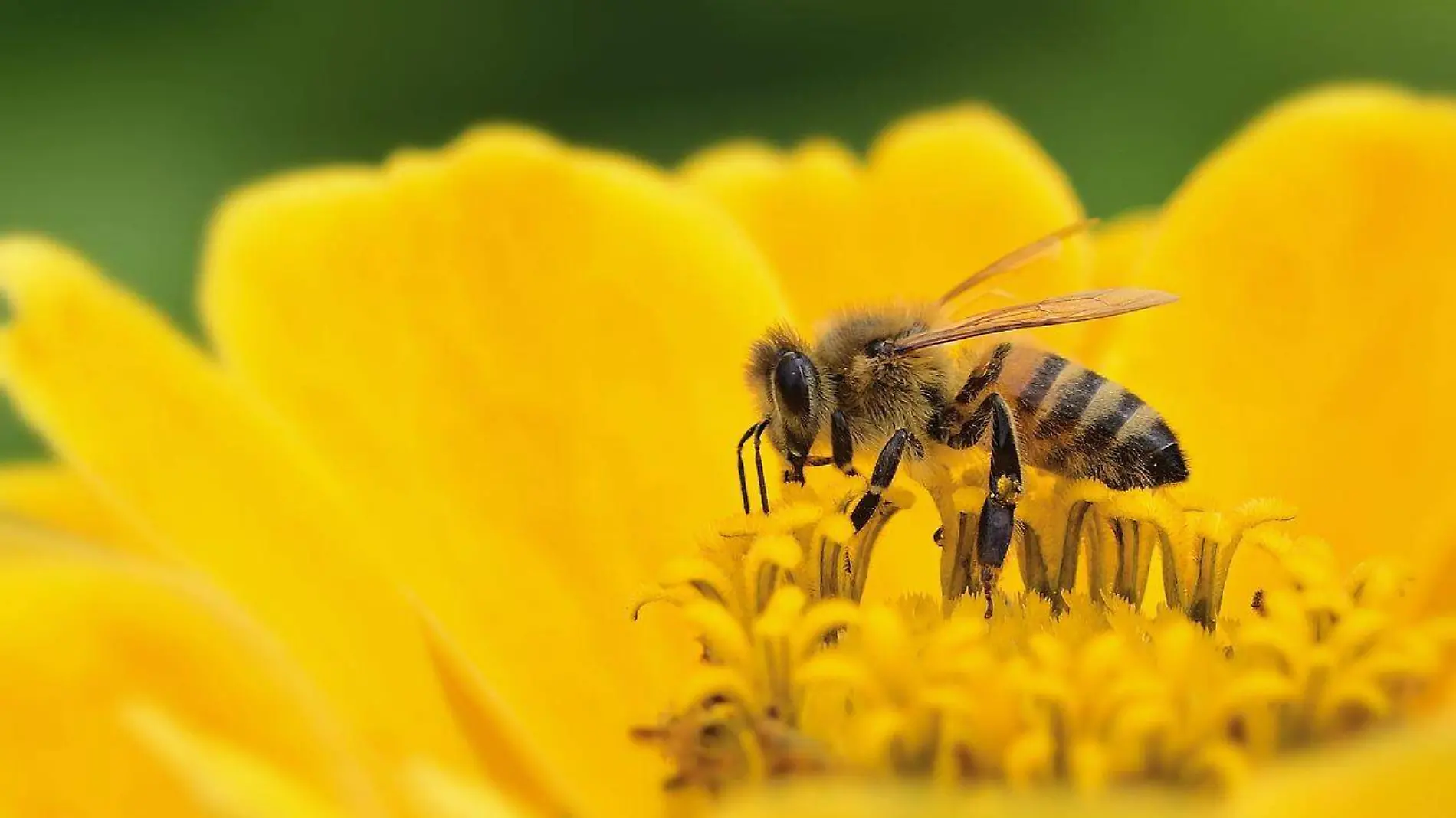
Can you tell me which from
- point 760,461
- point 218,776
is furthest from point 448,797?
point 760,461

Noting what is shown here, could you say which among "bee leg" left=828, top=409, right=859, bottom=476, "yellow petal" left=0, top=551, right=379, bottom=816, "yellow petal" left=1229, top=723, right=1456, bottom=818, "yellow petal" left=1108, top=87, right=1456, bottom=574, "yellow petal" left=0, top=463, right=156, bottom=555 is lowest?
"yellow petal" left=1229, top=723, right=1456, bottom=818

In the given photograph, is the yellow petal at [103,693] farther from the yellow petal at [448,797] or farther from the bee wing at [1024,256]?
the bee wing at [1024,256]

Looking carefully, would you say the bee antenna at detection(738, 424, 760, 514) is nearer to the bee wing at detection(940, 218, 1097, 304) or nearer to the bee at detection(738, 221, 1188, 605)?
the bee at detection(738, 221, 1188, 605)

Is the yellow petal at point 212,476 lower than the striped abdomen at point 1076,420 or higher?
lower

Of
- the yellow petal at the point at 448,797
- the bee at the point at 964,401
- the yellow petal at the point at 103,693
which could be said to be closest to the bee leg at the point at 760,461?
the bee at the point at 964,401

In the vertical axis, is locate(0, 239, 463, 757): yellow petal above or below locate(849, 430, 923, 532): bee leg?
below

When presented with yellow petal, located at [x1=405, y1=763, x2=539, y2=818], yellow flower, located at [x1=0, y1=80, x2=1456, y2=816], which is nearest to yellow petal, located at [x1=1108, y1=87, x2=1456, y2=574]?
yellow flower, located at [x1=0, y1=80, x2=1456, y2=816]

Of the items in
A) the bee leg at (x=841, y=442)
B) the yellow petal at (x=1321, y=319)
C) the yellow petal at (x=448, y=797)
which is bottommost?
the yellow petal at (x=448, y=797)

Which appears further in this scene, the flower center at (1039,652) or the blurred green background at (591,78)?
the blurred green background at (591,78)

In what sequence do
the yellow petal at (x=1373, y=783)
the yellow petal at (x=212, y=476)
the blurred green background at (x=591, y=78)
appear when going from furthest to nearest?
the blurred green background at (x=591, y=78) < the yellow petal at (x=212, y=476) < the yellow petal at (x=1373, y=783)
